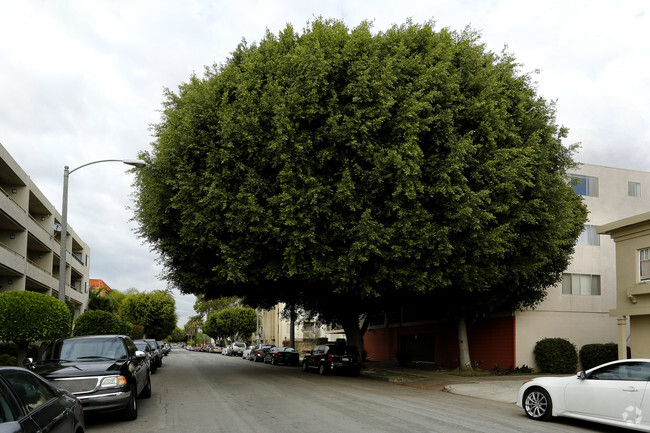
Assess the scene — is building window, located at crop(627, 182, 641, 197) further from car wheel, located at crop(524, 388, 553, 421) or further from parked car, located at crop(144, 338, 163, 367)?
parked car, located at crop(144, 338, 163, 367)

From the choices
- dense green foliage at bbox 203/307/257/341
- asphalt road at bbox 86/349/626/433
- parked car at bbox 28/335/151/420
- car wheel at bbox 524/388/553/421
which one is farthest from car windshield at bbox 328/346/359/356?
dense green foliage at bbox 203/307/257/341

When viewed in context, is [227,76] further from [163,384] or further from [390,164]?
[163,384]

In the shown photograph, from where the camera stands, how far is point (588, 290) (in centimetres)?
2908

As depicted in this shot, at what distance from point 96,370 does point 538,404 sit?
874cm

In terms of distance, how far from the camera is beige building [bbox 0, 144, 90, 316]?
102 ft

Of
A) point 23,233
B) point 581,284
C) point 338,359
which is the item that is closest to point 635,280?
point 581,284

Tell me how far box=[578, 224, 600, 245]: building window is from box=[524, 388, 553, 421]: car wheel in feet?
65.2

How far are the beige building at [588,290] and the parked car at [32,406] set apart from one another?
24599 mm

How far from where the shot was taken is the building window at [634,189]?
32.1 m

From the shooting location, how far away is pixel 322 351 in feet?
88.0

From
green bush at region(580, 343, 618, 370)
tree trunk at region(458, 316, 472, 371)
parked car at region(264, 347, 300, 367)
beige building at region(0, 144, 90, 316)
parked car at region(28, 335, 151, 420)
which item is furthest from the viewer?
parked car at region(264, 347, 300, 367)

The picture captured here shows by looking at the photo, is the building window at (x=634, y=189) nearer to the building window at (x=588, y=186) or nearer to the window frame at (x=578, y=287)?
the building window at (x=588, y=186)

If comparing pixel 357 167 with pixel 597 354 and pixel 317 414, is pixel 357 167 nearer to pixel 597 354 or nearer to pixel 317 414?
pixel 317 414

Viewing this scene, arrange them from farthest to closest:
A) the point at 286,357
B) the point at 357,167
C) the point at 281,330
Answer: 1. the point at 281,330
2. the point at 286,357
3. the point at 357,167
